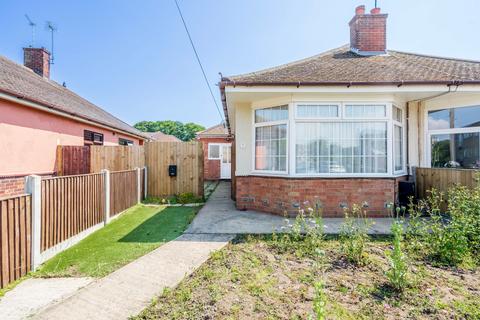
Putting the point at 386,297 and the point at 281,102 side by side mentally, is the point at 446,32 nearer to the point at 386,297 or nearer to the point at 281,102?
the point at 281,102

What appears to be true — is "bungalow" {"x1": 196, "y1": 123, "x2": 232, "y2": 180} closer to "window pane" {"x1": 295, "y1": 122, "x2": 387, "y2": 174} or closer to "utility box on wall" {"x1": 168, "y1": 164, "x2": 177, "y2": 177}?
"utility box on wall" {"x1": 168, "y1": 164, "x2": 177, "y2": 177}

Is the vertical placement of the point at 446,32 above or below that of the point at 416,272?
above

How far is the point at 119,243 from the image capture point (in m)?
5.34

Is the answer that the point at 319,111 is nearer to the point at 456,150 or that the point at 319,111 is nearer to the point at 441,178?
the point at 441,178

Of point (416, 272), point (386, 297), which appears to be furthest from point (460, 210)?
point (386, 297)

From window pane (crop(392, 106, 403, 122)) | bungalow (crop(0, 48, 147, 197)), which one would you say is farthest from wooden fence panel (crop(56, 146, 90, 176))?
window pane (crop(392, 106, 403, 122))

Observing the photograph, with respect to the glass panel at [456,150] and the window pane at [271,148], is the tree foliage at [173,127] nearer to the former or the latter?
the window pane at [271,148]

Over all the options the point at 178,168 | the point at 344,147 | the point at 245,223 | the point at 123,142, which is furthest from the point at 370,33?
the point at 123,142

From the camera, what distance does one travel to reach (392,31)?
10.5m

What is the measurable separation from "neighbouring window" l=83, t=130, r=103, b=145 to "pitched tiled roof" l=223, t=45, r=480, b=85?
29.0 ft

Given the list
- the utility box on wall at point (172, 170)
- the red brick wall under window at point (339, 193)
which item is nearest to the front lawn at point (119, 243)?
the utility box on wall at point (172, 170)

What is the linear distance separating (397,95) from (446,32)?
457cm

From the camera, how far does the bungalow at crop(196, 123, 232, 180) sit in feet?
66.7

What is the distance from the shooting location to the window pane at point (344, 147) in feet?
24.5
